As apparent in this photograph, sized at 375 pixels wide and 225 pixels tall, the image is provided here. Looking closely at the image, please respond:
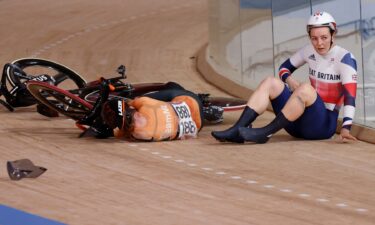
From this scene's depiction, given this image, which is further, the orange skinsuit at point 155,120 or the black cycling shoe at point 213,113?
the black cycling shoe at point 213,113

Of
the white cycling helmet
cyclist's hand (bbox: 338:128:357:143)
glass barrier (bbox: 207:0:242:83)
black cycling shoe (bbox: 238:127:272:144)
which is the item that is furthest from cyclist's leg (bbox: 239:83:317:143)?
glass barrier (bbox: 207:0:242:83)

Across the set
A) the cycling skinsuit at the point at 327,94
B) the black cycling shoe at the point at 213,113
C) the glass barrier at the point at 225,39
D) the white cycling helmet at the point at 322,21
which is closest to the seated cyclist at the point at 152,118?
the black cycling shoe at the point at 213,113

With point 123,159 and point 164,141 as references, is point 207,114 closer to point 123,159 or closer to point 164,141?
point 164,141

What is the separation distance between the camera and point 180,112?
948 centimetres

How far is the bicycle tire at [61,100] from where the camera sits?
9878mm

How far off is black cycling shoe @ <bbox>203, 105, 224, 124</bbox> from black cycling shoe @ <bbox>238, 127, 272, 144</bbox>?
3.43 ft

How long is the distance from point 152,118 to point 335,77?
1436mm

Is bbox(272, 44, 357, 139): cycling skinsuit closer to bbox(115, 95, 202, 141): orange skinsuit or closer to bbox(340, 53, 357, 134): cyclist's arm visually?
bbox(340, 53, 357, 134): cyclist's arm

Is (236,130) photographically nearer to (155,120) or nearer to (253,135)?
(253,135)

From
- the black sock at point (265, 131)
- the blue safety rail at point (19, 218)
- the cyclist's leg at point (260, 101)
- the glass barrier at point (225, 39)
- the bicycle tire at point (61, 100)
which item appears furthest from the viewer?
the glass barrier at point (225, 39)

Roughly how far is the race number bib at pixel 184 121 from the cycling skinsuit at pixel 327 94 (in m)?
0.71

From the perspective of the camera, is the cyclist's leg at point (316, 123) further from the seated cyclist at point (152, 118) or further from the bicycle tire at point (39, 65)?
the bicycle tire at point (39, 65)

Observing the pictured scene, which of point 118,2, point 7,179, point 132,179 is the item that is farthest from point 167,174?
point 118,2

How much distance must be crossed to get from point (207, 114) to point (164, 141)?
87 centimetres
